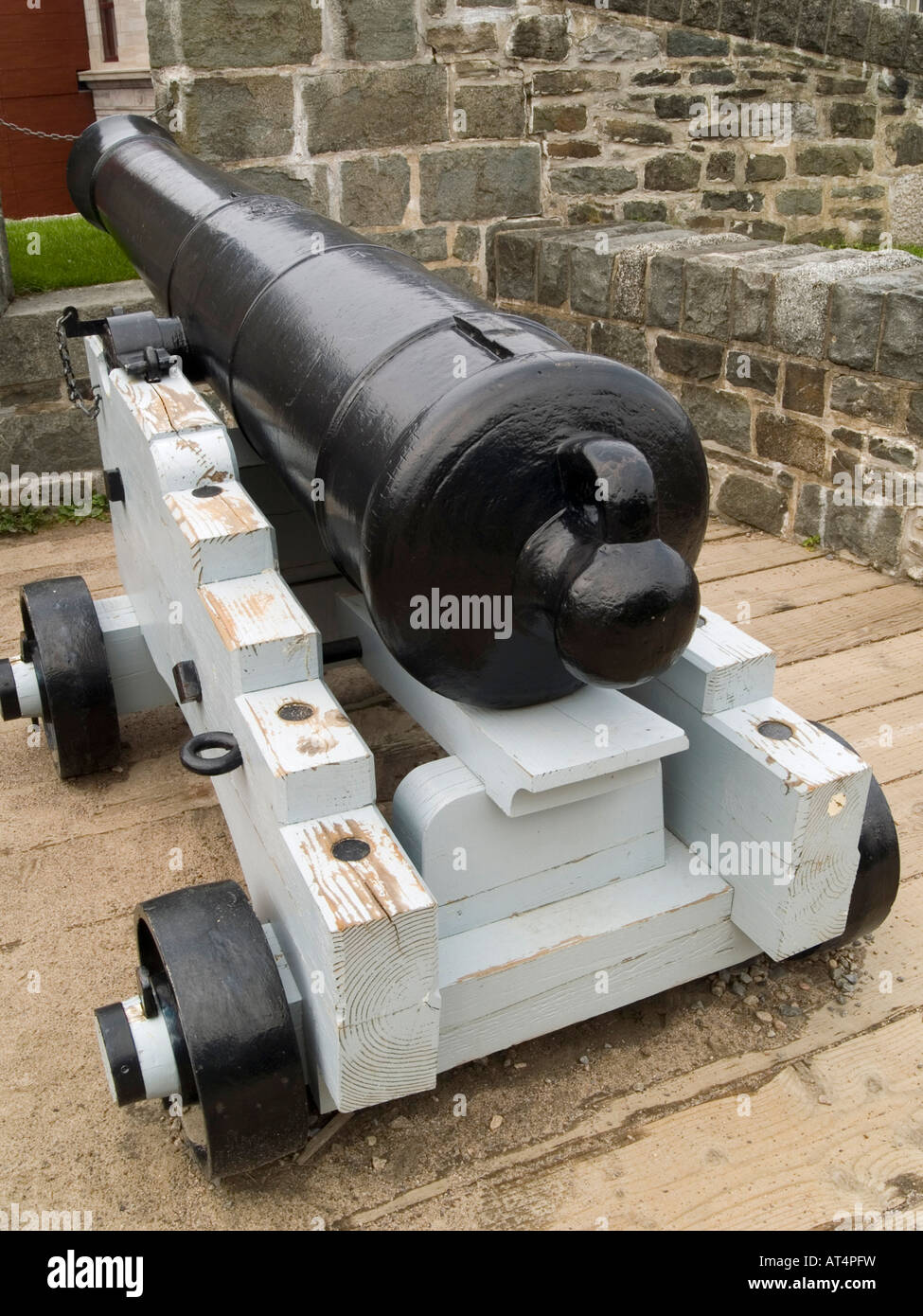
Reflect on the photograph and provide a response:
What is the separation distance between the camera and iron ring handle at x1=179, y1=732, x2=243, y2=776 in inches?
69.2

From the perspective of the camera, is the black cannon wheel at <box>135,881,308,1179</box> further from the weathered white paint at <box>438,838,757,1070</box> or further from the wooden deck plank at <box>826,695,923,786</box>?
the wooden deck plank at <box>826,695,923,786</box>

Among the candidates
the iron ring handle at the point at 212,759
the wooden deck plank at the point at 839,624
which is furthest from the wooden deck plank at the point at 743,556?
the iron ring handle at the point at 212,759

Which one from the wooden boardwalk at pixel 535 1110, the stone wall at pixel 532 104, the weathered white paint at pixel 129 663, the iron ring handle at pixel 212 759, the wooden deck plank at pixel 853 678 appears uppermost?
the stone wall at pixel 532 104

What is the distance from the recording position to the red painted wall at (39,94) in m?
12.5

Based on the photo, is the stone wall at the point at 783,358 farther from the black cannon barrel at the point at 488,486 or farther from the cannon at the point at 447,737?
the black cannon barrel at the point at 488,486

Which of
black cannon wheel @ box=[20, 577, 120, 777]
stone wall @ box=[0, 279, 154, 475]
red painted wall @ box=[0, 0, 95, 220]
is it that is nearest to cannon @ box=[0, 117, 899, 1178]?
black cannon wheel @ box=[20, 577, 120, 777]

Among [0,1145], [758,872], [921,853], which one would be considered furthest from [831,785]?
[0,1145]

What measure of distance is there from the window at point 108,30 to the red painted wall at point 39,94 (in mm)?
201

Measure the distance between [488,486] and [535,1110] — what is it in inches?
35.8

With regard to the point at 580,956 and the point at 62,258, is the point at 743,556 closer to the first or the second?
the point at 580,956

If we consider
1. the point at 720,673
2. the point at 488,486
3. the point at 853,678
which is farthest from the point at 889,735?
the point at 488,486

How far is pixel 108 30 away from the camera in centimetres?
1266

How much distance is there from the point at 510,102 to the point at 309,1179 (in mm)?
3883

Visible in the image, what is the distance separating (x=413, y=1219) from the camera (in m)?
1.62
